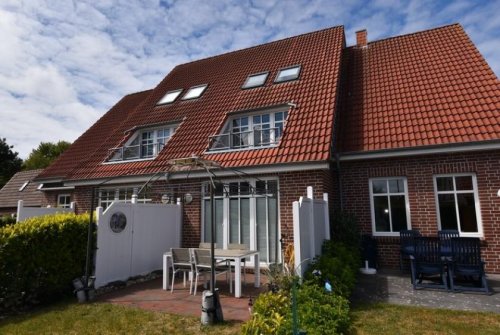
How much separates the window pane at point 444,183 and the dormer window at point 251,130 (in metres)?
4.70

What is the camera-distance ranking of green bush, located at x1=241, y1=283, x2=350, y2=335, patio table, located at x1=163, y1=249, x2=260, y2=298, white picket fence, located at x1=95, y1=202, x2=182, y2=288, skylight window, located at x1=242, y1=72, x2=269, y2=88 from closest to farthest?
green bush, located at x1=241, y1=283, x2=350, y2=335, patio table, located at x1=163, y1=249, x2=260, y2=298, white picket fence, located at x1=95, y1=202, x2=182, y2=288, skylight window, located at x1=242, y1=72, x2=269, y2=88

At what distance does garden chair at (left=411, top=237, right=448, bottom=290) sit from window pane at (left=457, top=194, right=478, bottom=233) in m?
2.09

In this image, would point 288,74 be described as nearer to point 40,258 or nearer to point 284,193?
point 284,193

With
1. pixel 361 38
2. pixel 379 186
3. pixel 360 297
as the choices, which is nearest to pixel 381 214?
pixel 379 186

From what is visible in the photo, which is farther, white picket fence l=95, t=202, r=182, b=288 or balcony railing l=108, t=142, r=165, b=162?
balcony railing l=108, t=142, r=165, b=162

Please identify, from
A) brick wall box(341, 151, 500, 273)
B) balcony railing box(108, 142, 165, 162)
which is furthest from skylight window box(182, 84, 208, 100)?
brick wall box(341, 151, 500, 273)

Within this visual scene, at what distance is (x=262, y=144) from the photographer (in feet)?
34.8

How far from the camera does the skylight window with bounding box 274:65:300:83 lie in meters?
12.6

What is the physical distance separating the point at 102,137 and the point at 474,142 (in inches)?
607

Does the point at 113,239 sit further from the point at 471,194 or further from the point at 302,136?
the point at 471,194

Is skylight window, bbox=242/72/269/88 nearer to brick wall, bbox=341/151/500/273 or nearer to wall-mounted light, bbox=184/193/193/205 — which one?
brick wall, bbox=341/151/500/273

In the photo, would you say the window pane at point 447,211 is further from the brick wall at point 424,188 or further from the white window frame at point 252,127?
the white window frame at point 252,127

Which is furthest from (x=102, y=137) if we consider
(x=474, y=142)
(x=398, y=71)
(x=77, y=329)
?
(x=474, y=142)

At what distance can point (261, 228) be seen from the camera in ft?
32.3
